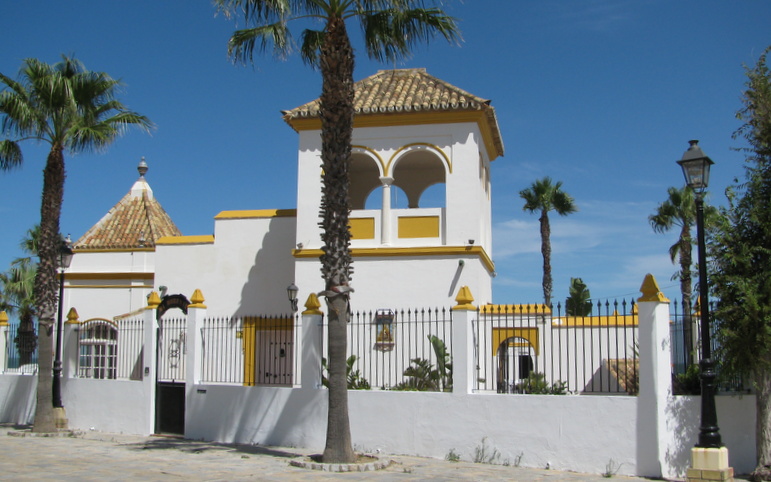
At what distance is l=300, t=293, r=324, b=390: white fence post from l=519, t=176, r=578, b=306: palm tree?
2551 cm

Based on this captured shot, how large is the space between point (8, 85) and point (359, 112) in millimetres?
8046

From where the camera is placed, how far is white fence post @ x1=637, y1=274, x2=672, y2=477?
40.8 ft

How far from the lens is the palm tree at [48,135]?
714 inches

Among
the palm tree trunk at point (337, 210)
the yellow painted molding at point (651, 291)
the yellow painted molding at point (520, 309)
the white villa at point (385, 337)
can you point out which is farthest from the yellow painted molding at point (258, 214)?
the yellow painted molding at point (651, 291)

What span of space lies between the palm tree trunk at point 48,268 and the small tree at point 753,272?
45.4 ft

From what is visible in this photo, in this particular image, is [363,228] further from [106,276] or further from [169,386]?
[106,276]

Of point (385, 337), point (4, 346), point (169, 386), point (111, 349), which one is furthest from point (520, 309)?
point (4, 346)

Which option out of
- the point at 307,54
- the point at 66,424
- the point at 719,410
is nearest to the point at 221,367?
the point at 66,424

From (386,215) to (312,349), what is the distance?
5.77m

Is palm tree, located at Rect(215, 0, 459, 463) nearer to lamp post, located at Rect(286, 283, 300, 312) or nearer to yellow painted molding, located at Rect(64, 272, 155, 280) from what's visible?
lamp post, located at Rect(286, 283, 300, 312)

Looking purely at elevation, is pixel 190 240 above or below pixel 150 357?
above

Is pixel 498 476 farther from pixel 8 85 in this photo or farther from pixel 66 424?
pixel 8 85

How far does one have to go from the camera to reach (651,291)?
12.8 metres

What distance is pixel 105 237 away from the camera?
2812 cm
